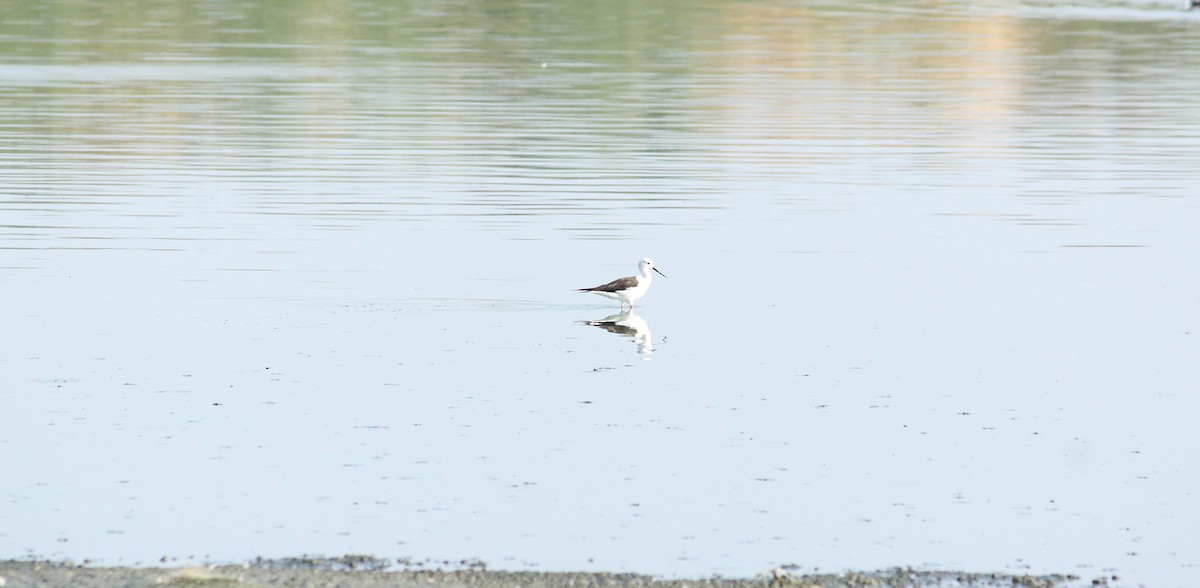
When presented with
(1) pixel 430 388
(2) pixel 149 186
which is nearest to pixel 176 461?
(1) pixel 430 388

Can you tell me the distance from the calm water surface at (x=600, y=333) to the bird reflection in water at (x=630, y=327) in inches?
2.7

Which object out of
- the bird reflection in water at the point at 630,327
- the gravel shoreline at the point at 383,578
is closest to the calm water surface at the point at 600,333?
the bird reflection in water at the point at 630,327

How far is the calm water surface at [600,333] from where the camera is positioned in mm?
12234

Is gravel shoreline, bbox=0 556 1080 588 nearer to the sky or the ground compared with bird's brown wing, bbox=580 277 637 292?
nearer to the ground

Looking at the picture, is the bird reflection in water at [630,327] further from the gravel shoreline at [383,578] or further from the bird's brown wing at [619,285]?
the gravel shoreline at [383,578]

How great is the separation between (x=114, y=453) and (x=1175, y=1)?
297 feet

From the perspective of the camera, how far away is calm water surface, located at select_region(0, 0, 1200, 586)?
12.2m

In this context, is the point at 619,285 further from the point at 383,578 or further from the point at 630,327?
the point at 383,578

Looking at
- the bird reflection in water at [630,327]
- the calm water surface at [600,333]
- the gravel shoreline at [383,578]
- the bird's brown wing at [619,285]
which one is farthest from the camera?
the bird's brown wing at [619,285]

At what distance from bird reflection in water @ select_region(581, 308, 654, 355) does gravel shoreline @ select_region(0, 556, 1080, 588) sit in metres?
7.47

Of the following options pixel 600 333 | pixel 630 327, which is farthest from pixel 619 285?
pixel 600 333

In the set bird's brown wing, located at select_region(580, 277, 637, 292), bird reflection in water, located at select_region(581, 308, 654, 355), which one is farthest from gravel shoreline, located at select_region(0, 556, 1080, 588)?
bird's brown wing, located at select_region(580, 277, 637, 292)

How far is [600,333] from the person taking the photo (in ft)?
62.9

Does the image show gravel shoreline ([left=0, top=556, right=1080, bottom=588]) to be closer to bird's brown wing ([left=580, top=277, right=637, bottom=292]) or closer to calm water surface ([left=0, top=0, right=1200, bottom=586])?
calm water surface ([left=0, top=0, right=1200, bottom=586])
